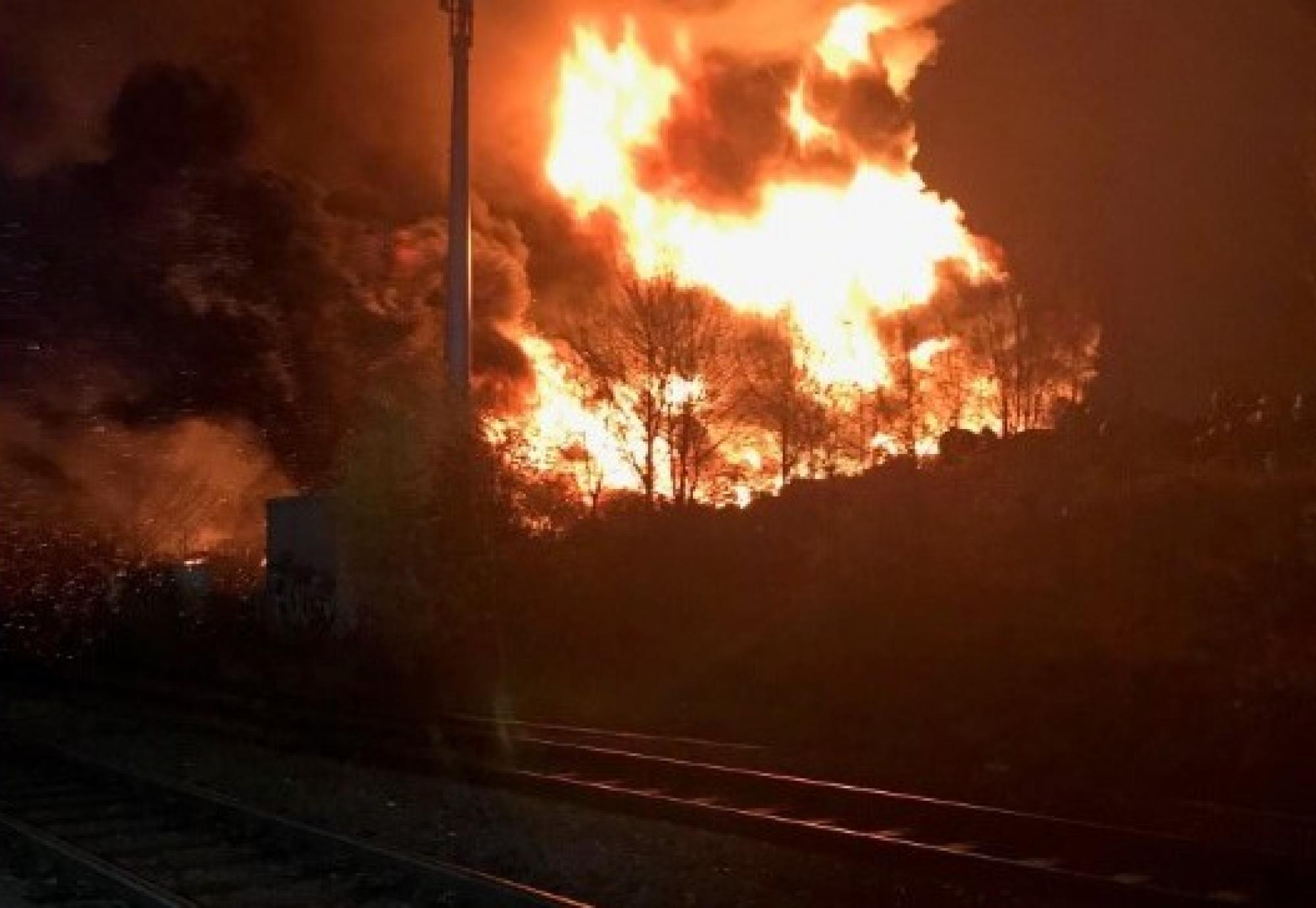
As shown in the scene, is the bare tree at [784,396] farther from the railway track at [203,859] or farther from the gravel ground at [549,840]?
the railway track at [203,859]

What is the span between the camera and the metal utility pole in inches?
1718

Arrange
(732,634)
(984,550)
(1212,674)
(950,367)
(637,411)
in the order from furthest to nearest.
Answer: (950,367) → (637,411) → (732,634) → (984,550) → (1212,674)

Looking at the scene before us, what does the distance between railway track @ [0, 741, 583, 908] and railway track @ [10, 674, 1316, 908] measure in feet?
11.1

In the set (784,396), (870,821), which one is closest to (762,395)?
(784,396)

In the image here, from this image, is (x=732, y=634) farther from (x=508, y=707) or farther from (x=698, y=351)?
(x=698, y=351)

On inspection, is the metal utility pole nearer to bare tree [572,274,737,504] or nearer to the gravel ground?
bare tree [572,274,737,504]

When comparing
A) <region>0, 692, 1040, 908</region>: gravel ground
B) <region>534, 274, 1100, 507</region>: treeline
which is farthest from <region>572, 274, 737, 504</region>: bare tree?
<region>0, 692, 1040, 908</region>: gravel ground

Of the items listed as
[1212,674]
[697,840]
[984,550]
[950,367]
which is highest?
[950,367]

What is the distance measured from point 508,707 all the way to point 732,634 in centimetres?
A: 568

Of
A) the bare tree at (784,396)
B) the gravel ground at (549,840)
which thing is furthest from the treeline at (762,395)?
the gravel ground at (549,840)

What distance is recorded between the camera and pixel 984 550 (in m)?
26.7

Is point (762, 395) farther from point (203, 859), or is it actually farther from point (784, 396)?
point (203, 859)

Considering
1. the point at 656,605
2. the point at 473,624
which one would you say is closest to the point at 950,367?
the point at 656,605

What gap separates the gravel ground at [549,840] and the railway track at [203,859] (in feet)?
3.52
